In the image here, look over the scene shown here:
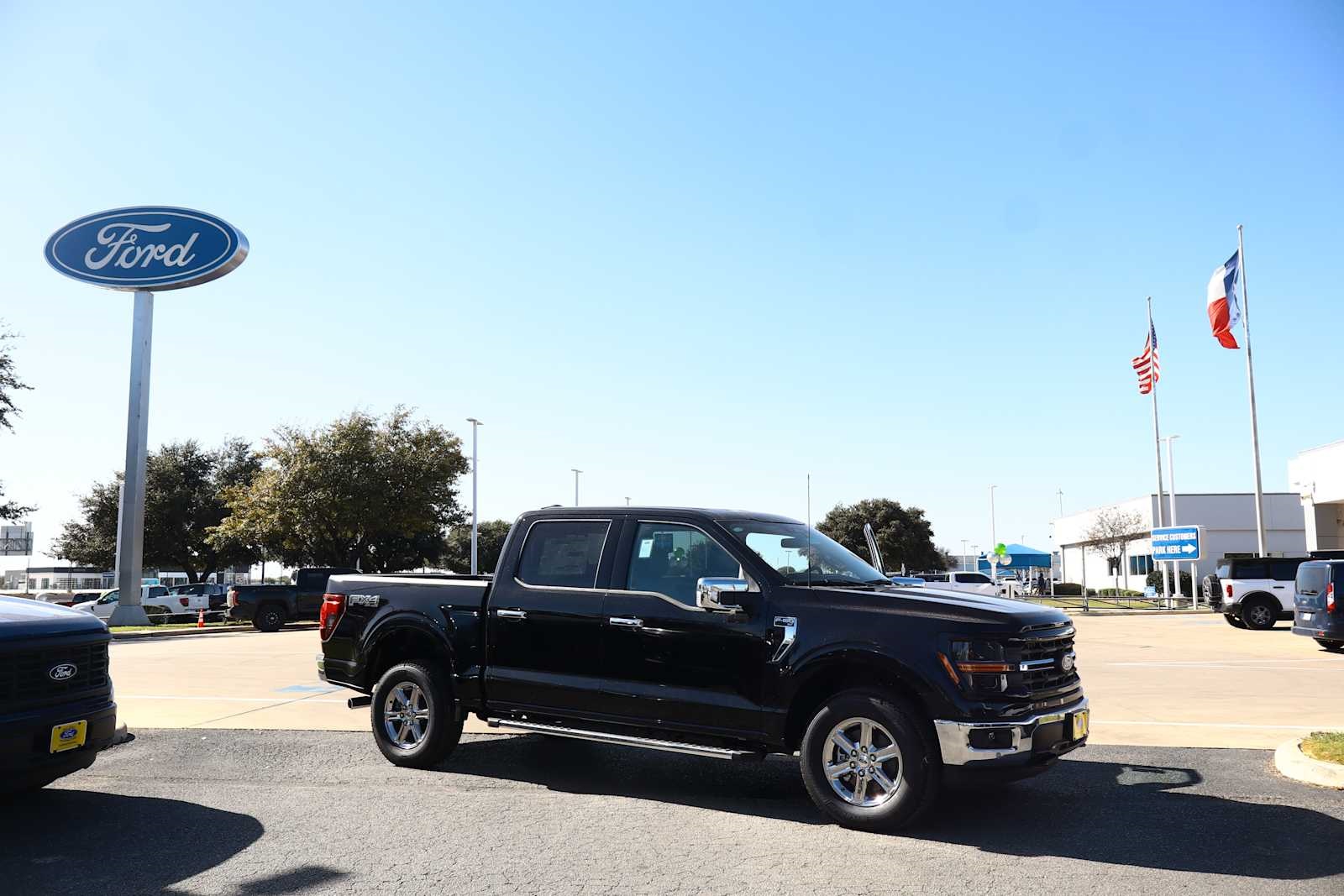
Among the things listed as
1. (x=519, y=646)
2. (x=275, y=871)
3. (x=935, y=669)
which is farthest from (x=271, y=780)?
(x=935, y=669)

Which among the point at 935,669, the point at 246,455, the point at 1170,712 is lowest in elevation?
the point at 1170,712

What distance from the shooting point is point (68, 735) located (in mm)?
6020

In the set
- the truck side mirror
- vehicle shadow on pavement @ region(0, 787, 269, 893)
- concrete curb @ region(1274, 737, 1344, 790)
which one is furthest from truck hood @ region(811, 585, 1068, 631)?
vehicle shadow on pavement @ region(0, 787, 269, 893)

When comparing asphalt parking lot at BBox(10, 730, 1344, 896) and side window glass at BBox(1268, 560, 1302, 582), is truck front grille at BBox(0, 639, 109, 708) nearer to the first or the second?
asphalt parking lot at BBox(10, 730, 1344, 896)

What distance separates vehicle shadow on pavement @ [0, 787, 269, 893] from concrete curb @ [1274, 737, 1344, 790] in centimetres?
672

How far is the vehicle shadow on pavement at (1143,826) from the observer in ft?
18.1

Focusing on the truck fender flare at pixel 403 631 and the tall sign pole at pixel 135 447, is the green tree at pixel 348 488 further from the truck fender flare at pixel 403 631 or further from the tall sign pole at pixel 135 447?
the truck fender flare at pixel 403 631

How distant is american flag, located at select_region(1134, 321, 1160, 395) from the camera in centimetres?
4238

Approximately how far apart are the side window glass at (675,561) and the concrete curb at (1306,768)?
170 inches

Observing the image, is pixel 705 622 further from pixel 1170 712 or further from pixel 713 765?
pixel 1170 712

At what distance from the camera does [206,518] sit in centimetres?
6091

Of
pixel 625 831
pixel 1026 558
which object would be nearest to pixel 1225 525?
pixel 1026 558

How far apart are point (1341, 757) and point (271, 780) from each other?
300 inches

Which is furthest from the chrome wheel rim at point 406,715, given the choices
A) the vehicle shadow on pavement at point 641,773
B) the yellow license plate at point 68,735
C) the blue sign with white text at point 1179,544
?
the blue sign with white text at point 1179,544
